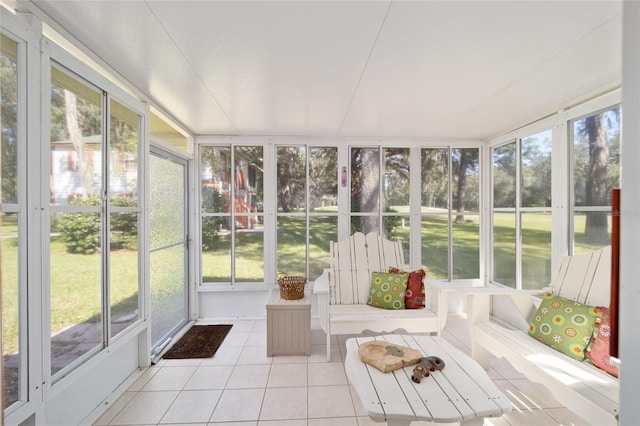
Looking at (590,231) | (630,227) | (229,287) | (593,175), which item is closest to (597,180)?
(593,175)

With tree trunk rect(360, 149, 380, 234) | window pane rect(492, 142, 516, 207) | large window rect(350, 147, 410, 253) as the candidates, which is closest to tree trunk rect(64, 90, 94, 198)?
large window rect(350, 147, 410, 253)

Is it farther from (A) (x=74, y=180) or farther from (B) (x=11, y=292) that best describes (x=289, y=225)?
(B) (x=11, y=292)

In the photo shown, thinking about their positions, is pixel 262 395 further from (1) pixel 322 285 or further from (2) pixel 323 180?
(2) pixel 323 180

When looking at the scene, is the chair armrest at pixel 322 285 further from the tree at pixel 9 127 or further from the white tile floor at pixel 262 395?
the tree at pixel 9 127

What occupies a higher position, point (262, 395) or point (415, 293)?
point (415, 293)

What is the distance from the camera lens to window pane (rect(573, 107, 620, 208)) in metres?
2.28

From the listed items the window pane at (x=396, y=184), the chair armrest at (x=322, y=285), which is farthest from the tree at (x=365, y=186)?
the chair armrest at (x=322, y=285)

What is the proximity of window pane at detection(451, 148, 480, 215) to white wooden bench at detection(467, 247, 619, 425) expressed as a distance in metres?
1.55

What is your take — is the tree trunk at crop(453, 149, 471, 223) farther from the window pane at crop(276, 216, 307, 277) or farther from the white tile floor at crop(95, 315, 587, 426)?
the window pane at crop(276, 216, 307, 277)

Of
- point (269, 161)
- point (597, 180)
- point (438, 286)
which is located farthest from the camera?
point (269, 161)

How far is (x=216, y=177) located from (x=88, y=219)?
75.6 inches

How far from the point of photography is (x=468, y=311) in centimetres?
248

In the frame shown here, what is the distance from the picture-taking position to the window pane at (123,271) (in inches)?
82.7

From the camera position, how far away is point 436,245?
3.87 metres
